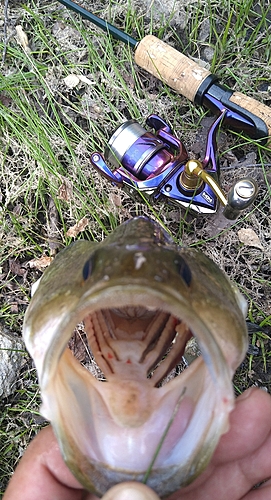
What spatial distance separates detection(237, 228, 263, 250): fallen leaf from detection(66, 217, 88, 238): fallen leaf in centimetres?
120

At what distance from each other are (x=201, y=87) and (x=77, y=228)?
1404 mm

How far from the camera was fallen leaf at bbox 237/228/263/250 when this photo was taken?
12.4 feet

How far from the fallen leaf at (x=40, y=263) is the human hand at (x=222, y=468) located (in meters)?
1.47

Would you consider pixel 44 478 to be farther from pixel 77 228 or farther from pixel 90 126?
pixel 90 126

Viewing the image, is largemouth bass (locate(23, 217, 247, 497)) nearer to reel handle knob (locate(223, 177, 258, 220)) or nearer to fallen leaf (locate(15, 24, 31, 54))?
reel handle knob (locate(223, 177, 258, 220))

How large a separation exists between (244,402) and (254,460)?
1.32 ft

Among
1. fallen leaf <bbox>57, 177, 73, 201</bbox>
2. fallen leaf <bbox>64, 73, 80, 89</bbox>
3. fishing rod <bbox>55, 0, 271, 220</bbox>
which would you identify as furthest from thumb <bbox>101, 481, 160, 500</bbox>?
fallen leaf <bbox>64, 73, 80, 89</bbox>

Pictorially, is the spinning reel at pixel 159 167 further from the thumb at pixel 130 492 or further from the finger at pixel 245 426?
the thumb at pixel 130 492

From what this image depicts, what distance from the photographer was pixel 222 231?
377 centimetres

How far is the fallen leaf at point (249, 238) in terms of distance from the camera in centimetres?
377

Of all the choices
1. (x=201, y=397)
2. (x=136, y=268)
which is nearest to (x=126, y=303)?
(x=136, y=268)

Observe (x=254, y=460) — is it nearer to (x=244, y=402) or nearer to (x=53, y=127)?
(x=244, y=402)

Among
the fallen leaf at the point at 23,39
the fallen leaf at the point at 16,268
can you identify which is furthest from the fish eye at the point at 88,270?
the fallen leaf at the point at 23,39

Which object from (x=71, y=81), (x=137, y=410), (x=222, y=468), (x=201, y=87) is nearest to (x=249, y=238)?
(x=201, y=87)
